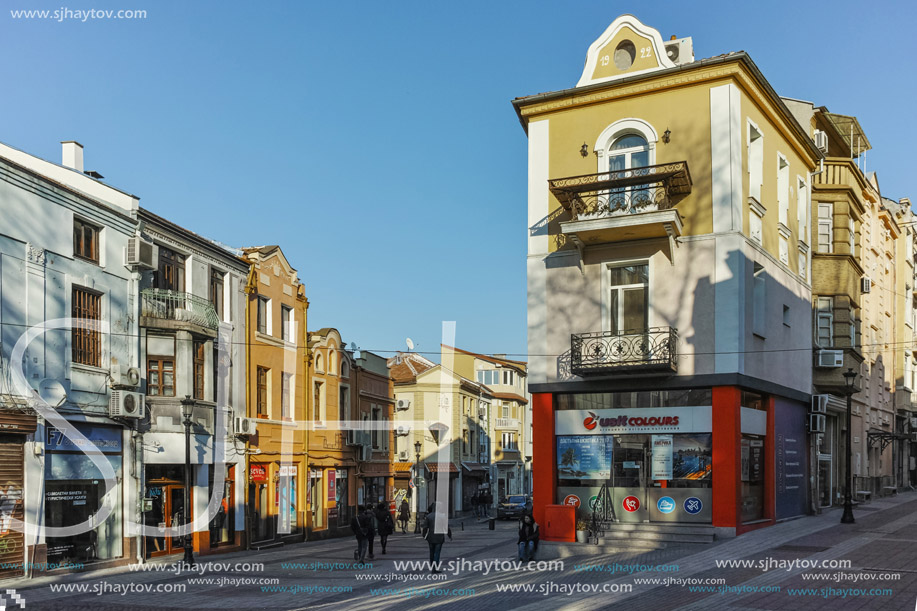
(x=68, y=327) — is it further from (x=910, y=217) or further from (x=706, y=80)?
(x=910, y=217)

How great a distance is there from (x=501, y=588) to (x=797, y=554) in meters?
6.50

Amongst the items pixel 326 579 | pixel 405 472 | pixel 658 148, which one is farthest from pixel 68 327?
pixel 405 472

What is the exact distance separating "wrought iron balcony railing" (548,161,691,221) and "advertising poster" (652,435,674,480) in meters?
5.70

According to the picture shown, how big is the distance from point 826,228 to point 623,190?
11.8 metres

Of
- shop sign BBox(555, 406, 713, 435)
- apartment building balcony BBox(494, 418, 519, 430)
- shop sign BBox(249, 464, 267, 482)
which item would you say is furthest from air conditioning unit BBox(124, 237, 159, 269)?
apartment building balcony BBox(494, 418, 519, 430)

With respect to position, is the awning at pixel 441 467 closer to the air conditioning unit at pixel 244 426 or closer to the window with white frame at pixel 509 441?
the window with white frame at pixel 509 441

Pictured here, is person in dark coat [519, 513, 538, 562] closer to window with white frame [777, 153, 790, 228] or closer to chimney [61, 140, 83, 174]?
window with white frame [777, 153, 790, 228]

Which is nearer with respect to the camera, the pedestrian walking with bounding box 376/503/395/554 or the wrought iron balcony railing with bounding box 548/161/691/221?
the wrought iron balcony railing with bounding box 548/161/691/221

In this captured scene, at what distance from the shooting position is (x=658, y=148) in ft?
73.3

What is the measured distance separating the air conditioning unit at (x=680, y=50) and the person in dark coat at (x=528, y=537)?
1238cm

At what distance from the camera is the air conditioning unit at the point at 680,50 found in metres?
23.0

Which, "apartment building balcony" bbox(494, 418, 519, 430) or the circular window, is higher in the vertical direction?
the circular window

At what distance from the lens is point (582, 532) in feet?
70.3

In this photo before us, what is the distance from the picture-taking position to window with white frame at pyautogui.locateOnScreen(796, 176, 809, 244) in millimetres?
26625
